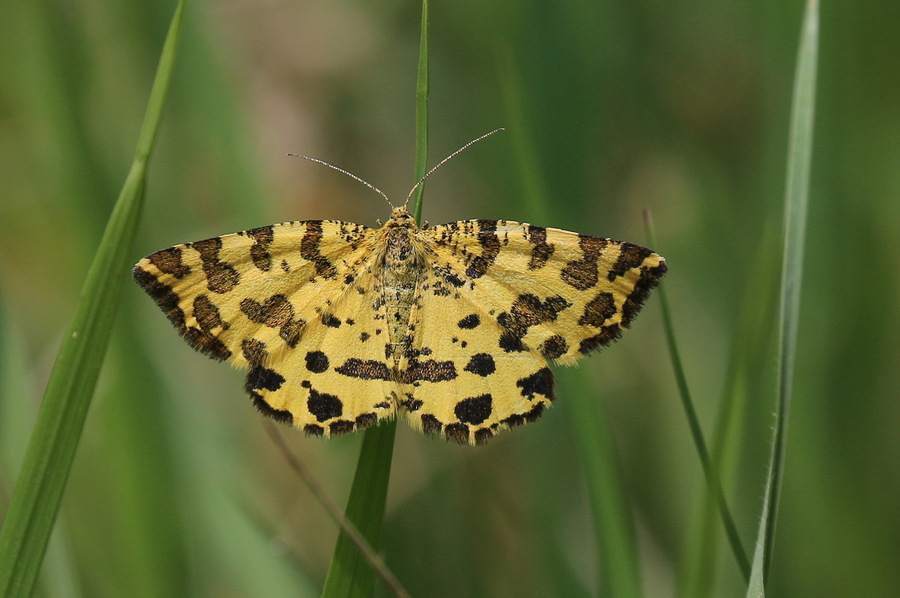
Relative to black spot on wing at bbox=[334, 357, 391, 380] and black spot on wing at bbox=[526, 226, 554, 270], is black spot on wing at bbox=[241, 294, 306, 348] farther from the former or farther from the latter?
black spot on wing at bbox=[526, 226, 554, 270]

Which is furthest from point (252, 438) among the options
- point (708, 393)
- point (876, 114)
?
point (876, 114)

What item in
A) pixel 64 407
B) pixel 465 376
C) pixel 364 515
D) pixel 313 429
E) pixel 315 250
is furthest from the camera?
Result: pixel 315 250

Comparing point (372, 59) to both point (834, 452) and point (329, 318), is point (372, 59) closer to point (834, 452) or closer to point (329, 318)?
point (329, 318)

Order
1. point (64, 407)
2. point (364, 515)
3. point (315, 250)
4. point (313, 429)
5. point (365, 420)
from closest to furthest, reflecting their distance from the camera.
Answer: point (64, 407)
point (364, 515)
point (365, 420)
point (313, 429)
point (315, 250)

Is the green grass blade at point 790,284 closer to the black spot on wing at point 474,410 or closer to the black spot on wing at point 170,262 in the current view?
the black spot on wing at point 474,410

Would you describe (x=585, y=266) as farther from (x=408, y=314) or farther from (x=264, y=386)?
(x=264, y=386)

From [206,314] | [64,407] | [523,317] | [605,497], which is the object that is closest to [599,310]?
[523,317]

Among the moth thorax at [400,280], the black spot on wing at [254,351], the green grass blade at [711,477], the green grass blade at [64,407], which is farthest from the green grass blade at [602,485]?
the green grass blade at [64,407]
